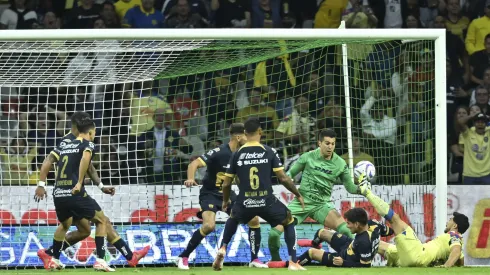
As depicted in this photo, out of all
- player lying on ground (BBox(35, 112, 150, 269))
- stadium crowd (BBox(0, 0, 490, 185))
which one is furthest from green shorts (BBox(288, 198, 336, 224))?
player lying on ground (BBox(35, 112, 150, 269))

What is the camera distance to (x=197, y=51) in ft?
55.5

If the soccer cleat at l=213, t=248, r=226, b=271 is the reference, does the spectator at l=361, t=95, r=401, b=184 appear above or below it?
above

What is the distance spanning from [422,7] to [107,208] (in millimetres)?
7784

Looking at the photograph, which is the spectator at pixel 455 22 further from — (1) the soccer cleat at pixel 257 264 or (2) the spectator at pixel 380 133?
(1) the soccer cleat at pixel 257 264

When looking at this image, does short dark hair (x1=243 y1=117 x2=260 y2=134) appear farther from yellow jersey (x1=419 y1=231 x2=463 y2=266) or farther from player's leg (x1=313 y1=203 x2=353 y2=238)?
yellow jersey (x1=419 y1=231 x2=463 y2=266)

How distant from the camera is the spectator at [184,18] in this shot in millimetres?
20578

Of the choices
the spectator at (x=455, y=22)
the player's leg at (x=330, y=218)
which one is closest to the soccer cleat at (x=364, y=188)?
the player's leg at (x=330, y=218)

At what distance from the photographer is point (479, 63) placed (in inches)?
820

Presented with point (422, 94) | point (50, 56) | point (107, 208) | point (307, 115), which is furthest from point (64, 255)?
point (422, 94)

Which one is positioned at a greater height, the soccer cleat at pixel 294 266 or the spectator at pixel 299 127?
the spectator at pixel 299 127

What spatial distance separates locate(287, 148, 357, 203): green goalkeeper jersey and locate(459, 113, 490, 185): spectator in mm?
4037

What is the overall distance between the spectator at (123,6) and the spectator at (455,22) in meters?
5.81

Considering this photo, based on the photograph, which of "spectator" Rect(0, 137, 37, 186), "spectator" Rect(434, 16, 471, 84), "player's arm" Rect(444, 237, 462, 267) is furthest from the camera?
"spectator" Rect(434, 16, 471, 84)

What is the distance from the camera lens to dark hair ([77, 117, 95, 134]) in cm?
1433
